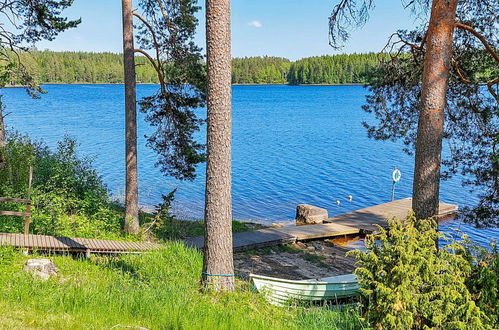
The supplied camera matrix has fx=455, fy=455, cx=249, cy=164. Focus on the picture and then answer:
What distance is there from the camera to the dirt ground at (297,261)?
10414 mm

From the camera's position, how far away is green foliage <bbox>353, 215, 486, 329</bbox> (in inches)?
179

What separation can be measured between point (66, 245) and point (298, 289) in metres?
4.38

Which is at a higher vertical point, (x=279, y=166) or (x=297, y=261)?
(x=297, y=261)

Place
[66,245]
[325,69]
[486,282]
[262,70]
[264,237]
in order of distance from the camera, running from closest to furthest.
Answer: [486,282] → [66,245] → [264,237] → [325,69] → [262,70]

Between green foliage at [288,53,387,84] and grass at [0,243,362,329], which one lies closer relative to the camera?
grass at [0,243,362,329]

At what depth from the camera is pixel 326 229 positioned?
14977 millimetres

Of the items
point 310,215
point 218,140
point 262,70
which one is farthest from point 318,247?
point 262,70

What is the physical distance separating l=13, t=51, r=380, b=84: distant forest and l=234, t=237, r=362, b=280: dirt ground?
290 ft

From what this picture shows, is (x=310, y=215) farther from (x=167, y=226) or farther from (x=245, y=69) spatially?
(x=245, y=69)

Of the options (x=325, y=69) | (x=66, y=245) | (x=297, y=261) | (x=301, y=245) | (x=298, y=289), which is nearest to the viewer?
(x=298, y=289)

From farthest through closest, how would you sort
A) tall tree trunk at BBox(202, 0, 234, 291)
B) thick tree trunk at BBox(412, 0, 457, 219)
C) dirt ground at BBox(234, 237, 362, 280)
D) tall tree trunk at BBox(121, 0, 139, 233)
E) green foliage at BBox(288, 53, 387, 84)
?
green foliage at BBox(288, 53, 387, 84) → tall tree trunk at BBox(121, 0, 139, 233) → dirt ground at BBox(234, 237, 362, 280) → thick tree trunk at BBox(412, 0, 457, 219) → tall tree trunk at BBox(202, 0, 234, 291)

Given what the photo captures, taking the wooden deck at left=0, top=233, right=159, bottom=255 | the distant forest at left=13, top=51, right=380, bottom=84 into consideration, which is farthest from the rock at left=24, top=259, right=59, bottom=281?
the distant forest at left=13, top=51, right=380, bottom=84

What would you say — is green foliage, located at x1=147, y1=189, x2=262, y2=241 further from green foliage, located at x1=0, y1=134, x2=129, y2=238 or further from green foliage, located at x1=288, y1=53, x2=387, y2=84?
green foliage, located at x1=288, y1=53, x2=387, y2=84

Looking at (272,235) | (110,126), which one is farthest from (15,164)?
(110,126)
